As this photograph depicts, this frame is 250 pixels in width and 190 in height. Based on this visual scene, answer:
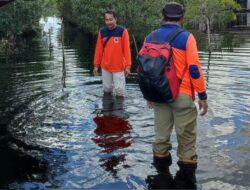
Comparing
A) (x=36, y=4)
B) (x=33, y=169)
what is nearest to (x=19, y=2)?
(x=36, y=4)

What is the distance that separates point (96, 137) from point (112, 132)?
0.46 meters

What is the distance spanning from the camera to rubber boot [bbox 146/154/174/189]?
6.12 m

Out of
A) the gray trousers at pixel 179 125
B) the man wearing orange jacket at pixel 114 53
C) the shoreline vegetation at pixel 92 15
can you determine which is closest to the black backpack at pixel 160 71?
the gray trousers at pixel 179 125

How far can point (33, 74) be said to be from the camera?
17.2 metres

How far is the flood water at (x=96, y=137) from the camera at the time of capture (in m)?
6.45

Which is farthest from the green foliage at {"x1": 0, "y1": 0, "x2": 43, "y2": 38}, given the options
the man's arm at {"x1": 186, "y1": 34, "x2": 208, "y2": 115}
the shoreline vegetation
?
the man's arm at {"x1": 186, "y1": 34, "x2": 208, "y2": 115}

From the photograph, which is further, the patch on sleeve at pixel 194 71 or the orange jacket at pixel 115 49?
the orange jacket at pixel 115 49

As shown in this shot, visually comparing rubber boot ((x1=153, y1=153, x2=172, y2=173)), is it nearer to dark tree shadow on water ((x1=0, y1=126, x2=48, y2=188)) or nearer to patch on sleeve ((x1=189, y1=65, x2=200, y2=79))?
patch on sleeve ((x1=189, y1=65, x2=200, y2=79))

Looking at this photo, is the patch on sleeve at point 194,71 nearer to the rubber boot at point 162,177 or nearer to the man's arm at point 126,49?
the rubber boot at point 162,177

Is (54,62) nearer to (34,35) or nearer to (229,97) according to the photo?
(229,97)

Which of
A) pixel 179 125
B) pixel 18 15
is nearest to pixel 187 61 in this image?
pixel 179 125

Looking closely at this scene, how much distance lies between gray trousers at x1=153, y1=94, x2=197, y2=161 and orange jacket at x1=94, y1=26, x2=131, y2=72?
439cm

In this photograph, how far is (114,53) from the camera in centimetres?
1099

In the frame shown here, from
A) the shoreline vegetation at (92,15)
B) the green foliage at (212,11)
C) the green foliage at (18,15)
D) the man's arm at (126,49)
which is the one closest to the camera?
the man's arm at (126,49)
